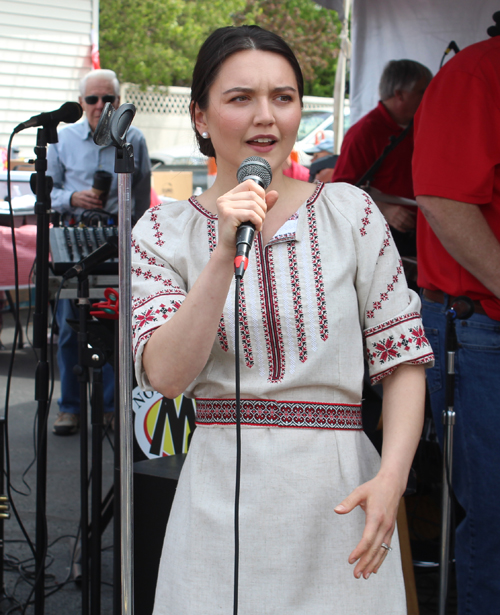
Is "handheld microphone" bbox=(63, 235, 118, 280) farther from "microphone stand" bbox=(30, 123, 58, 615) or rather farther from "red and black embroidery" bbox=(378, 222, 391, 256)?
"red and black embroidery" bbox=(378, 222, 391, 256)

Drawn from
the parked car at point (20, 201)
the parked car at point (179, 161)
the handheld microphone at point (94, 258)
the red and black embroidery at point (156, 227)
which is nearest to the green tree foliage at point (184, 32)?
the parked car at point (179, 161)

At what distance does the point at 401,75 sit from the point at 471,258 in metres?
2.21

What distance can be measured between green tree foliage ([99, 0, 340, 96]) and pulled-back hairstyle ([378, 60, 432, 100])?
14238mm

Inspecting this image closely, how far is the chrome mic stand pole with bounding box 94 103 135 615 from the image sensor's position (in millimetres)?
→ 1160

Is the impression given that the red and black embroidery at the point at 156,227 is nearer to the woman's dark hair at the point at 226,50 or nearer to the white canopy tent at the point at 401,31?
the woman's dark hair at the point at 226,50

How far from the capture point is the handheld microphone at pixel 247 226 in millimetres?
962

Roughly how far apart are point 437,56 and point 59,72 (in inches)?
286

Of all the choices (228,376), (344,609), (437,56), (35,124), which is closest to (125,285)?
(228,376)

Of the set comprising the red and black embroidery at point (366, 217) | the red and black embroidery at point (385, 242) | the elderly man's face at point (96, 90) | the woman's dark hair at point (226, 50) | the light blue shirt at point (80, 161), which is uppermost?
the elderly man's face at point (96, 90)

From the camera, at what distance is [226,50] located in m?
1.32

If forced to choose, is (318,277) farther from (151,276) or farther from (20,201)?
(20,201)

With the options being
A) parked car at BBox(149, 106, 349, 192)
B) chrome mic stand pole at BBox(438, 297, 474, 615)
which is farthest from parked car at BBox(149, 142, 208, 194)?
chrome mic stand pole at BBox(438, 297, 474, 615)

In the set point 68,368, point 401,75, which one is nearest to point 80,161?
point 68,368

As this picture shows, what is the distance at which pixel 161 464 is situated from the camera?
2.12 meters
